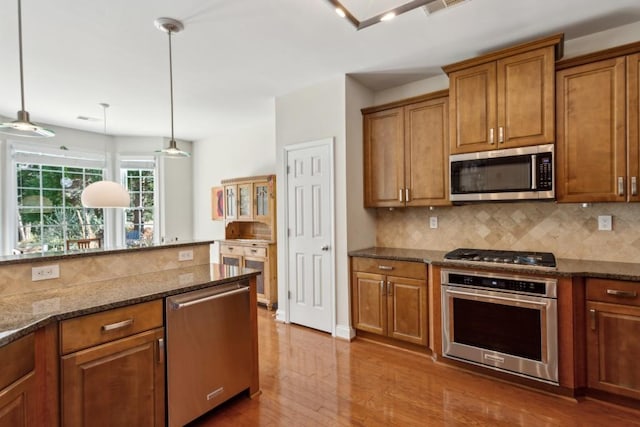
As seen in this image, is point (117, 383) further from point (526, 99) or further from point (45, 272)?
point (526, 99)

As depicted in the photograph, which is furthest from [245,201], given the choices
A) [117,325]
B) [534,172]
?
[534,172]

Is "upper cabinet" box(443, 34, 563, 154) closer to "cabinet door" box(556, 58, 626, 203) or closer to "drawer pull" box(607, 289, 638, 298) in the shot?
"cabinet door" box(556, 58, 626, 203)

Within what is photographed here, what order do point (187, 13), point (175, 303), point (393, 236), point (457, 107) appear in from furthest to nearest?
point (393, 236)
point (457, 107)
point (187, 13)
point (175, 303)

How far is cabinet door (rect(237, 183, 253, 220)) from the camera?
4.78 metres

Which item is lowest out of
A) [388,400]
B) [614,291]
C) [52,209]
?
[388,400]

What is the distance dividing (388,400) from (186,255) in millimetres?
1850

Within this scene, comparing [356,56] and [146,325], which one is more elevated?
[356,56]

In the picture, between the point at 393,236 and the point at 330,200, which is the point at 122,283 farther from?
the point at 393,236

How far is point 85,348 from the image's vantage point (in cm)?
150

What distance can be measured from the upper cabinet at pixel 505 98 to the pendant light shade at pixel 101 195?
354 centimetres

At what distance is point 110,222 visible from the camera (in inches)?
225

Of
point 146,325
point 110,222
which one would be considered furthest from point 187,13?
point 110,222

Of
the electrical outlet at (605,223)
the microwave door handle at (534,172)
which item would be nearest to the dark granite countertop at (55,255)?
the microwave door handle at (534,172)

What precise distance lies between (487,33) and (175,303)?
10.00 feet
